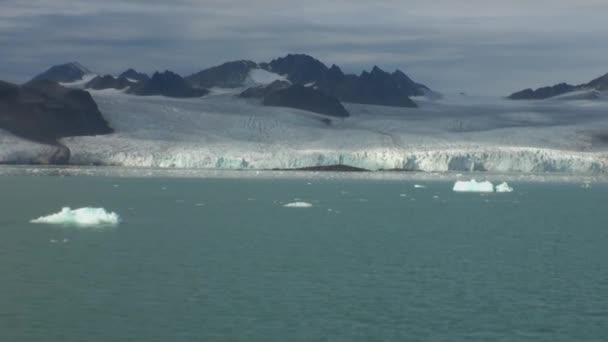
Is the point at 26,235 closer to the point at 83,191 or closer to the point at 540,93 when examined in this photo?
the point at 83,191

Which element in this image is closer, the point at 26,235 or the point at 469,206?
the point at 26,235

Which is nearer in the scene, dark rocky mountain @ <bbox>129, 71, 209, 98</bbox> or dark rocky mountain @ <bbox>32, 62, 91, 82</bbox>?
dark rocky mountain @ <bbox>129, 71, 209, 98</bbox>

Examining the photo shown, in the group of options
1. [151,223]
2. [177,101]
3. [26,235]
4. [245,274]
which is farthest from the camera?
[177,101]

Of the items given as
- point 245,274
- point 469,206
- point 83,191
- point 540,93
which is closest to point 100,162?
point 83,191

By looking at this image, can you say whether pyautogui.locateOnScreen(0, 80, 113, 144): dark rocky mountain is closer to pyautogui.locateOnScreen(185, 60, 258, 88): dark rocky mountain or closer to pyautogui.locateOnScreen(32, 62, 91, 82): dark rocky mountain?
pyautogui.locateOnScreen(185, 60, 258, 88): dark rocky mountain

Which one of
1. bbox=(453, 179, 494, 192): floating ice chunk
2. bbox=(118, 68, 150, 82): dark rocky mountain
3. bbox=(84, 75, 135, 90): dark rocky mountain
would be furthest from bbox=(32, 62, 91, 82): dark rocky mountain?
bbox=(453, 179, 494, 192): floating ice chunk

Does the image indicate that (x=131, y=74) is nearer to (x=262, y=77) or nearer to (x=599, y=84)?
(x=262, y=77)
